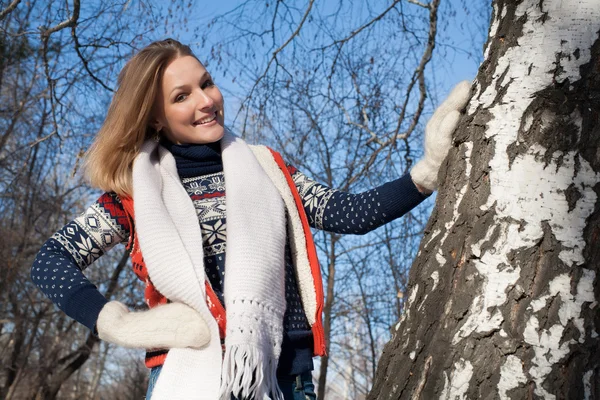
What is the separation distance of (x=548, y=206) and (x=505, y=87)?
28cm

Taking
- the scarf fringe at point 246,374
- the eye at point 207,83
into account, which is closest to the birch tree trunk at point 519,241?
the scarf fringe at point 246,374

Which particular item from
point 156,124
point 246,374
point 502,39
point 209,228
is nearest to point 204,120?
point 156,124

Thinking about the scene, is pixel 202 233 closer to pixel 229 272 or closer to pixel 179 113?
pixel 229 272

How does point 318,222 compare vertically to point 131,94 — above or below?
below

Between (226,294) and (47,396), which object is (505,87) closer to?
(226,294)

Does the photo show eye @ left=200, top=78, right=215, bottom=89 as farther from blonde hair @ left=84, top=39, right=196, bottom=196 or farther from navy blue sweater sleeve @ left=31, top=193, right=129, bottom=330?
navy blue sweater sleeve @ left=31, top=193, right=129, bottom=330

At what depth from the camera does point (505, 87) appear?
4.76ft

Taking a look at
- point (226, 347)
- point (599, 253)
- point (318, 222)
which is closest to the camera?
point (599, 253)

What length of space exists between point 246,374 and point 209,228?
53cm

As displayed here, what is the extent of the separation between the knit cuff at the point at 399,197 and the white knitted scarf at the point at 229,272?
0.33 metres

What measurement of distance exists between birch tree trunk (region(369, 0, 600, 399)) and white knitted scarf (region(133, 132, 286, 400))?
1.50ft

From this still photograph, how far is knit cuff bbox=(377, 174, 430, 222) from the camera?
1.99 m

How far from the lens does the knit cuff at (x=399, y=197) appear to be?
1.99 metres

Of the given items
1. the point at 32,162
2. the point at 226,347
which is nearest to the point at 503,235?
the point at 226,347
